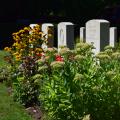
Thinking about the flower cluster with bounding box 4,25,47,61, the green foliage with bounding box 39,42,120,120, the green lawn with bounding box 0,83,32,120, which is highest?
the flower cluster with bounding box 4,25,47,61

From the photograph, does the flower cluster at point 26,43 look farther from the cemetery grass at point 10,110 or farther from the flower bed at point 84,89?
the flower bed at point 84,89

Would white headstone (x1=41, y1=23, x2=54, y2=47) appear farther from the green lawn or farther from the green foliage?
the green foliage

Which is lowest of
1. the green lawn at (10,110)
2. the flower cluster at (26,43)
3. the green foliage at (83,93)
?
the green lawn at (10,110)

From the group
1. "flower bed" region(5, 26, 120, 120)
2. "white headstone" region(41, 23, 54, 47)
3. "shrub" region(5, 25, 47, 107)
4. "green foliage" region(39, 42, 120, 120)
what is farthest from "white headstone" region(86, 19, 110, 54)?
"green foliage" region(39, 42, 120, 120)

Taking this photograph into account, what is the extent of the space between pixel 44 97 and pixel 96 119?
0.95 metres

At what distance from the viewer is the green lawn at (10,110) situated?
9.53m

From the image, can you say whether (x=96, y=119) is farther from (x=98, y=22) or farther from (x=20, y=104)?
(x=98, y=22)

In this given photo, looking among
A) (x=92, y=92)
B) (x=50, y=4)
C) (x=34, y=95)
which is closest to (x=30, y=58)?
(x=34, y=95)

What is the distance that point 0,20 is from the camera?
37688 millimetres

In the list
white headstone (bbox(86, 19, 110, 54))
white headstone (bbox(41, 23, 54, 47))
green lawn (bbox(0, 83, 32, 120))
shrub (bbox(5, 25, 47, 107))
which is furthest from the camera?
white headstone (bbox(41, 23, 54, 47))

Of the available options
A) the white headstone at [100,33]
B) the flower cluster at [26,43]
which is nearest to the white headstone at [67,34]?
the white headstone at [100,33]

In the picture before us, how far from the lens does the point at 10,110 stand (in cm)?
1016

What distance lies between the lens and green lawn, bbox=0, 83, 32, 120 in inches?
375

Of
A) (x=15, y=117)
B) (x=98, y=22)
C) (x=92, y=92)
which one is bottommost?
(x=15, y=117)
